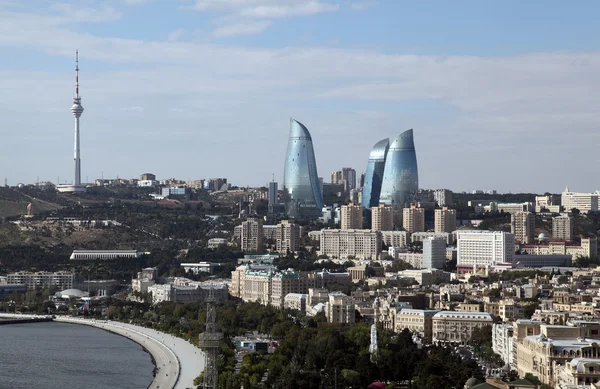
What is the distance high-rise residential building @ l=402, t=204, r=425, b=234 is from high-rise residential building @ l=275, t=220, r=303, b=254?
694 cm

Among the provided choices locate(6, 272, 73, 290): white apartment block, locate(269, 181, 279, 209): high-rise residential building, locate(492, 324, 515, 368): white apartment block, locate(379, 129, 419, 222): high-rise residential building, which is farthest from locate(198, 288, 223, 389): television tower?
locate(269, 181, 279, 209): high-rise residential building

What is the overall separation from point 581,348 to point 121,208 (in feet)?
190

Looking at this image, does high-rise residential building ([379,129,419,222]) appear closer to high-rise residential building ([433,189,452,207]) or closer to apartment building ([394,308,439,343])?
high-rise residential building ([433,189,452,207])

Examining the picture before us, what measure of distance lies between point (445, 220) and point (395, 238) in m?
3.24

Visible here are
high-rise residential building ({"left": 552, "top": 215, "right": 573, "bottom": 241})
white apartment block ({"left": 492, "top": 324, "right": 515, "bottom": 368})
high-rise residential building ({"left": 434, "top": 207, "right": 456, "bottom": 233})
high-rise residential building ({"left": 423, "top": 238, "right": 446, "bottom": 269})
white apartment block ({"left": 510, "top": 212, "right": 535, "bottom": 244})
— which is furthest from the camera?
high-rise residential building ({"left": 434, "top": 207, "right": 456, "bottom": 233})

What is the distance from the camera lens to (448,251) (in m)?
63.6

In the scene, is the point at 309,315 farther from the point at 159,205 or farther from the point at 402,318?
the point at 159,205

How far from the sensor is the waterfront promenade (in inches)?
1194

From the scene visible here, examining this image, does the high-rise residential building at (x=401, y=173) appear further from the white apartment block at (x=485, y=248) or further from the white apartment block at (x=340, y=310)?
the white apartment block at (x=340, y=310)

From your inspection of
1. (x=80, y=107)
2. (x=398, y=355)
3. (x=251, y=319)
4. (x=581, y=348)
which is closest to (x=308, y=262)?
(x=251, y=319)

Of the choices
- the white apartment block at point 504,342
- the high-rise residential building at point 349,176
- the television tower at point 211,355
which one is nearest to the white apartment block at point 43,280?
the white apartment block at point 504,342

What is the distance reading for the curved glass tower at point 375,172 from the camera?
7925 cm

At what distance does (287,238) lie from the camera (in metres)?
68.4

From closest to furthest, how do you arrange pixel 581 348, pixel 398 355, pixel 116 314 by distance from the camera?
pixel 581 348
pixel 398 355
pixel 116 314
